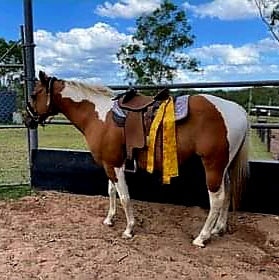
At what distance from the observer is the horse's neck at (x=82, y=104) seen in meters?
3.60

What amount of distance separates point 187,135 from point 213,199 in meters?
0.47

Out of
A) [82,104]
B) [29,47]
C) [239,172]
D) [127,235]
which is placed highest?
[29,47]

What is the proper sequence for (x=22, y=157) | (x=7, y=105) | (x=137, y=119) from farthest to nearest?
(x=22, y=157) → (x=7, y=105) → (x=137, y=119)

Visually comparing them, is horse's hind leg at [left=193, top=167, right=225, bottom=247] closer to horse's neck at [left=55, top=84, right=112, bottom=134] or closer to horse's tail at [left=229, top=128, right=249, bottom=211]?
horse's tail at [left=229, top=128, right=249, bottom=211]

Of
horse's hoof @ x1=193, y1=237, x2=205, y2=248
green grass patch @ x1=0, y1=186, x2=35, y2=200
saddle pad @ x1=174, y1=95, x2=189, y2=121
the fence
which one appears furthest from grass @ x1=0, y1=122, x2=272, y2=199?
horse's hoof @ x1=193, y1=237, x2=205, y2=248

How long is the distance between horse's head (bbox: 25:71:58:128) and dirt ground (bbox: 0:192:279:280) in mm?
782

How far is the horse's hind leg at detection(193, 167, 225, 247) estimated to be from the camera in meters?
3.19

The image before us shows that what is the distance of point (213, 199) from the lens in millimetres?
3250

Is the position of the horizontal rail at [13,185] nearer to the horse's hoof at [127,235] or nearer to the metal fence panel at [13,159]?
the metal fence panel at [13,159]

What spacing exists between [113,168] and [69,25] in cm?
533

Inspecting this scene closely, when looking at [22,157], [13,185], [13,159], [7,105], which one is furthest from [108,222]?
[22,157]

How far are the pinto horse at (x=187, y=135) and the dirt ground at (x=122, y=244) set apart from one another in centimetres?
18

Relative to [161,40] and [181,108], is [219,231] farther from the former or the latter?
[161,40]

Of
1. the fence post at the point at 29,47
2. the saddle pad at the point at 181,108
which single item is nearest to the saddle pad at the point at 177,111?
the saddle pad at the point at 181,108
